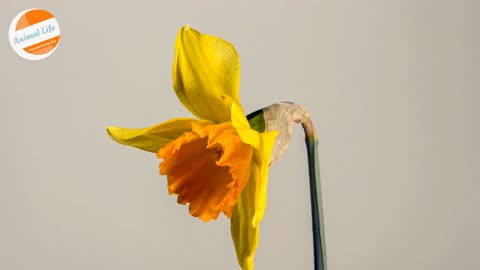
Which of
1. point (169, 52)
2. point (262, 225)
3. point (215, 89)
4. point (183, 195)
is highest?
point (169, 52)

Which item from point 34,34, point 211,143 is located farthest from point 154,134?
point 34,34

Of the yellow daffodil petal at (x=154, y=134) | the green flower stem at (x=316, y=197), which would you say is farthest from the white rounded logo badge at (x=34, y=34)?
the green flower stem at (x=316, y=197)

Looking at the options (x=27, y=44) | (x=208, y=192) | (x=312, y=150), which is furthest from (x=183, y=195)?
(x=27, y=44)

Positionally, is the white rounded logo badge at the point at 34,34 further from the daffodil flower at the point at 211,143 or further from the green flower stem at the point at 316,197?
the green flower stem at the point at 316,197

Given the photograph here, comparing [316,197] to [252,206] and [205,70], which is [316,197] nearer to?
[252,206]

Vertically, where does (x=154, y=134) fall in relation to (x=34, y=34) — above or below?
below

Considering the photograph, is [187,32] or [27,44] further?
[27,44]

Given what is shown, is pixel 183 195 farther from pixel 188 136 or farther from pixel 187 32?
pixel 187 32

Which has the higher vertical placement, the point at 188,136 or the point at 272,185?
the point at 188,136
